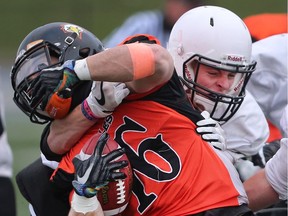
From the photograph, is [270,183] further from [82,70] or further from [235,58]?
[82,70]

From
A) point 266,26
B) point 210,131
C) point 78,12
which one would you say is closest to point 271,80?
point 266,26

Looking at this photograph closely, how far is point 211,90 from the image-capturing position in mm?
3682

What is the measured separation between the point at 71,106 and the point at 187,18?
2.48ft

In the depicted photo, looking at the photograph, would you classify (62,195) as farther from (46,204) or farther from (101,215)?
(101,215)

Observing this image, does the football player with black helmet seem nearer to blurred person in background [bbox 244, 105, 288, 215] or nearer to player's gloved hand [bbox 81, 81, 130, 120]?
player's gloved hand [bbox 81, 81, 130, 120]

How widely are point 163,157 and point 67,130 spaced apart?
1.36 feet

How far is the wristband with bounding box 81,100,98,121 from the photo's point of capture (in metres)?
3.43

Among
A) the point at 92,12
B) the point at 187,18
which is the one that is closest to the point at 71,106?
the point at 187,18

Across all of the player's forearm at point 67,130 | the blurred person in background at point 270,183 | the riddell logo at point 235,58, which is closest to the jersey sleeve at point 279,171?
the blurred person in background at point 270,183

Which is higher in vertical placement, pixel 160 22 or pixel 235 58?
pixel 235 58

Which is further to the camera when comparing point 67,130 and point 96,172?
point 67,130

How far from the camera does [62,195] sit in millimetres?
3678

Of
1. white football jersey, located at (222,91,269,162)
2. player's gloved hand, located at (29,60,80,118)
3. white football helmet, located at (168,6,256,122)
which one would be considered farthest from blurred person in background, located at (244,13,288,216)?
player's gloved hand, located at (29,60,80,118)

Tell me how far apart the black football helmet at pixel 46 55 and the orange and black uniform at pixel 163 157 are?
0.26 meters
